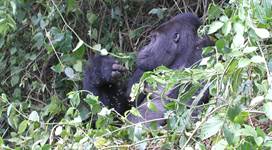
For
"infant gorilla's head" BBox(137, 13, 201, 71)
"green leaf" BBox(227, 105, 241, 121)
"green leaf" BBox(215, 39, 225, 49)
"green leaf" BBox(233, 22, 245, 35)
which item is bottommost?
"infant gorilla's head" BBox(137, 13, 201, 71)

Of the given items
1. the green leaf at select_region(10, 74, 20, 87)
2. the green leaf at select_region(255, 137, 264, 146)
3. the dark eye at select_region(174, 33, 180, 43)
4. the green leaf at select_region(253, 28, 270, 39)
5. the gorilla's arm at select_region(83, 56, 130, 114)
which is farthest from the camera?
the green leaf at select_region(10, 74, 20, 87)

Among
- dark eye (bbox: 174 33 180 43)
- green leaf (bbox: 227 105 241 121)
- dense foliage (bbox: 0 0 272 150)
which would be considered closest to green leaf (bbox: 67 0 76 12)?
dense foliage (bbox: 0 0 272 150)

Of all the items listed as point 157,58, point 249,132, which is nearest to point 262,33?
point 249,132

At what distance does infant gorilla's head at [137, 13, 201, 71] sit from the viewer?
3312 mm

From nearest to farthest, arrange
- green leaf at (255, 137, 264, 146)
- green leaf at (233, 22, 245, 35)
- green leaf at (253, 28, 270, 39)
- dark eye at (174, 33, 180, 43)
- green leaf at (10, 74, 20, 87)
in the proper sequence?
green leaf at (255, 137, 264, 146) → green leaf at (253, 28, 270, 39) → green leaf at (233, 22, 245, 35) → dark eye at (174, 33, 180, 43) → green leaf at (10, 74, 20, 87)

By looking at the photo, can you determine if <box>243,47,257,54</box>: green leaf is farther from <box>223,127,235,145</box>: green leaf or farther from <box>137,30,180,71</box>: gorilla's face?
<box>137,30,180,71</box>: gorilla's face

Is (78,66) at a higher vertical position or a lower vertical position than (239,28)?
lower

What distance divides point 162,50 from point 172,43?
0.19ft

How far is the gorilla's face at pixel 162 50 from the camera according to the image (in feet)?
10.9

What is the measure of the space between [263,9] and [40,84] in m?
2.13

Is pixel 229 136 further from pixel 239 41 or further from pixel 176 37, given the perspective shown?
pixel 176 37

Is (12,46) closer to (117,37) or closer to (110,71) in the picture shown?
(117,37)

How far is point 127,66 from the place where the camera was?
3500 millimetres

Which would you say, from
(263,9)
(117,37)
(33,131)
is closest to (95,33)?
(117,37)
